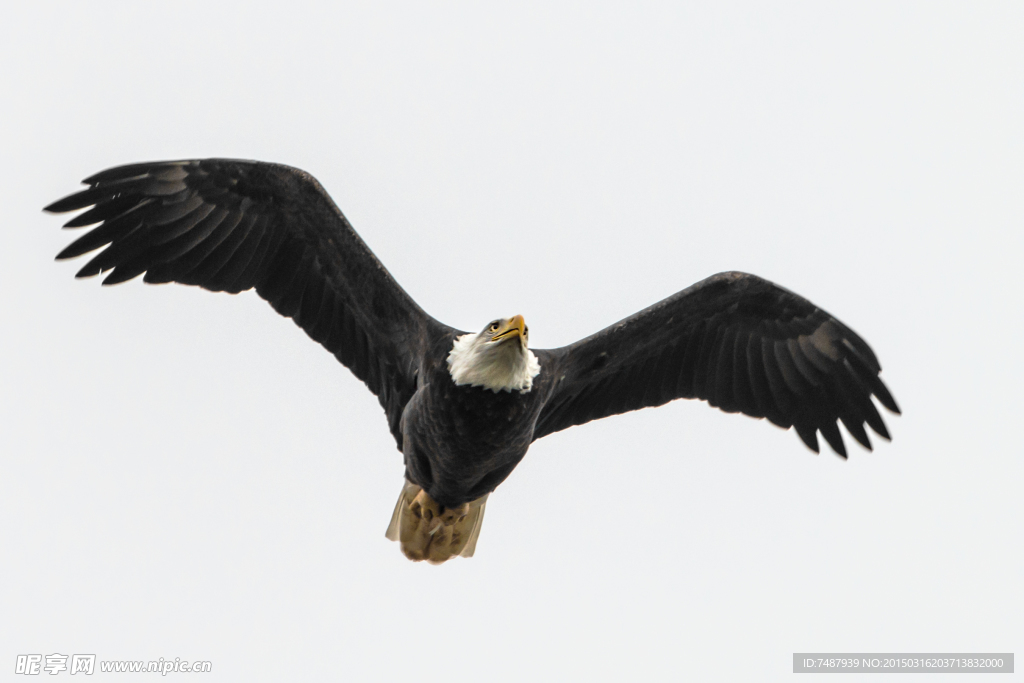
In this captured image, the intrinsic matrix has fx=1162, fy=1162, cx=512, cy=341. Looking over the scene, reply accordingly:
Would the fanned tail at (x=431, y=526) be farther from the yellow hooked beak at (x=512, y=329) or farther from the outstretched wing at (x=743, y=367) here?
the yellow hooked beak at (x=512, y=329)

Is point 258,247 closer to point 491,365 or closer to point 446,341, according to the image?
point 446,341

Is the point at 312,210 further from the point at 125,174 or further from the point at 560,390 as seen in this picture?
the point at 560,390

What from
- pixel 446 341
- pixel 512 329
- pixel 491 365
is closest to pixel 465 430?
pixel 491 365

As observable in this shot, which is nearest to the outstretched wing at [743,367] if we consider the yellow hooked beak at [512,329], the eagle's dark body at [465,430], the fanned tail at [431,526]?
the eagle's dark body at [465,430]

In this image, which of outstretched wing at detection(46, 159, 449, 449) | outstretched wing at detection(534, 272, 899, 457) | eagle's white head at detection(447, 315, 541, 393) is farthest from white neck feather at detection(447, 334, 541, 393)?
outstretched wing at detection(534, 272, 899, 457)

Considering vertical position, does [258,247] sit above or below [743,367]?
above

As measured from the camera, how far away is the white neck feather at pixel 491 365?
8414mm

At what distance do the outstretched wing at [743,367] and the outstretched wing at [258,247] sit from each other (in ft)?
5.33

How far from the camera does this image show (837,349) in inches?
407

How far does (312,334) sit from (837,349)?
15.1ft

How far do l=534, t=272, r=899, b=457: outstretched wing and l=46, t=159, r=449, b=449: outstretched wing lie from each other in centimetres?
163

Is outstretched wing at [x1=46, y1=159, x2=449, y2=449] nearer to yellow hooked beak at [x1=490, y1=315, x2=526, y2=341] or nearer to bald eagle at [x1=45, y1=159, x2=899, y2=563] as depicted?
bald eagle at [x1=45, y1=159, x2=899, y2=563]

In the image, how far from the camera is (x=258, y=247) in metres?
9.70

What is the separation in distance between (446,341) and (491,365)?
650 mm
